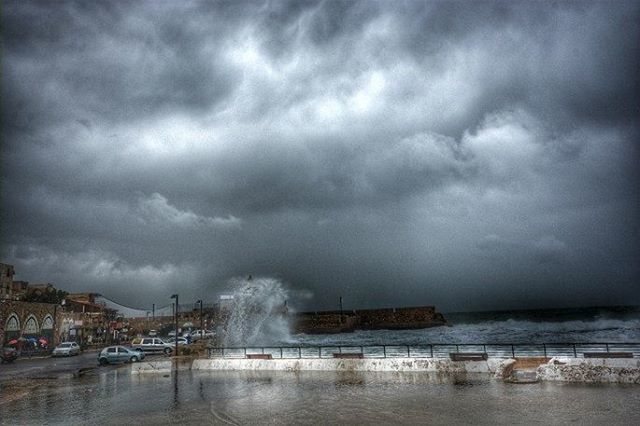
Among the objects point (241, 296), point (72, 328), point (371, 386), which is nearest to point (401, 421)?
point (371, 386)

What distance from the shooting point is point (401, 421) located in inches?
408

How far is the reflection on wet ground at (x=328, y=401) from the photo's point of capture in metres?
10.7

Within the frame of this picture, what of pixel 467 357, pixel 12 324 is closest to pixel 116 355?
pixel 12 324

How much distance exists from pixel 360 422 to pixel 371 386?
5.47 m

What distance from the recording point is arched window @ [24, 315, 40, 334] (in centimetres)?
4847

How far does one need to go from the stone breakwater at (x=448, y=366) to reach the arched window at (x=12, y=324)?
30823mm

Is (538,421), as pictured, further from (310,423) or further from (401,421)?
(310,423)

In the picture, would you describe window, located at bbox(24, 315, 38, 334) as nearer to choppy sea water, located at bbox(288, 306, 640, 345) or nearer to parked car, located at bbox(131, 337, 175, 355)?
parked car, located at bbox(131, 337, 175, 355)

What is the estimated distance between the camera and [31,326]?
49.5m

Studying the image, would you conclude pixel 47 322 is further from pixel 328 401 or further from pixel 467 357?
pixel 467 357

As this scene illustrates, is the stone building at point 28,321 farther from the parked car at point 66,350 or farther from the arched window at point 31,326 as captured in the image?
the parked car at point 66,350

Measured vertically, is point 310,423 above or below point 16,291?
below

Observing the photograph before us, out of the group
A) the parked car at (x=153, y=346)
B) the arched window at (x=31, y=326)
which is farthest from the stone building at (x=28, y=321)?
the parked car at (x=153, y=346)

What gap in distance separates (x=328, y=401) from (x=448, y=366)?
741 centimetres
